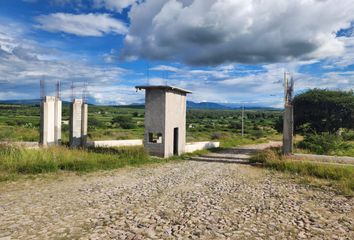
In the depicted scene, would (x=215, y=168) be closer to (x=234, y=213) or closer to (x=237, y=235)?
(x=234, y=213)

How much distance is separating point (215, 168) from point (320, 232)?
926 cm

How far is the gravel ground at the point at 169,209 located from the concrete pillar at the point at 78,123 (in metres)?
8.69

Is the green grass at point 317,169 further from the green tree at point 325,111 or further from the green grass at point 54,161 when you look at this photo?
the green tree at point 325,111

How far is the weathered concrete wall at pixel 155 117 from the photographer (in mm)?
19234

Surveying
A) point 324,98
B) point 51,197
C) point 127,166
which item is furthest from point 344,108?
point 51,197

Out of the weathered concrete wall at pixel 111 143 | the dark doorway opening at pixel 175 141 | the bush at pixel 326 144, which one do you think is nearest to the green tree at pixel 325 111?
the bush at pixel 326 144

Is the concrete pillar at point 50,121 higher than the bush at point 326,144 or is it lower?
higher

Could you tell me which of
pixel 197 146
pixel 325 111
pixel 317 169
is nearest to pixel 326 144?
pixel 317 169

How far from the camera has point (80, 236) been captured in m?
6.48

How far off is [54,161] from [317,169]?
11810 millimetres

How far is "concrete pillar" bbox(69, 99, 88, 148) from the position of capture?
21.1 metres

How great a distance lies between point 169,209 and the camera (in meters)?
8.56

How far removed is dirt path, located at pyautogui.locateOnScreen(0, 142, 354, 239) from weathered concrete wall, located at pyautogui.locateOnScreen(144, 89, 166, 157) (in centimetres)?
603

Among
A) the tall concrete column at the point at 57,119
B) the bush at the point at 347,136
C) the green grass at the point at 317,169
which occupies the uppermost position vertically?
the tall concrete column at the point at 57,119
